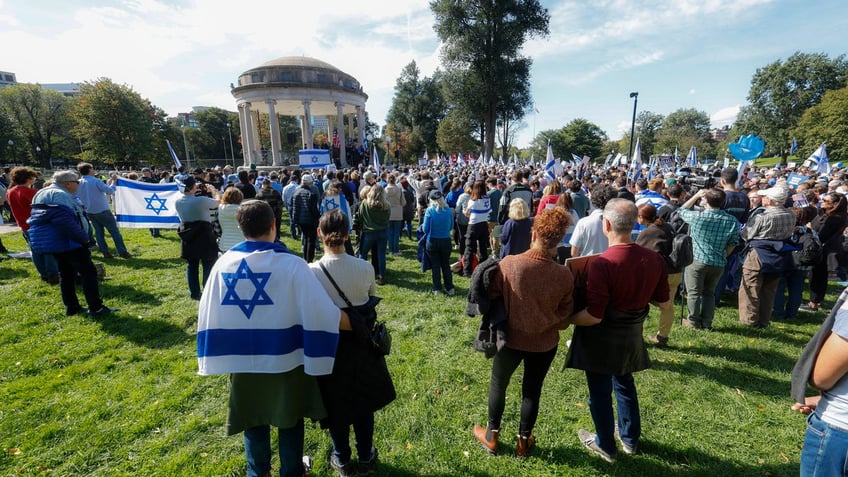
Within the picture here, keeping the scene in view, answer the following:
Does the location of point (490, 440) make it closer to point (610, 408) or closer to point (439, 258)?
point (610, 408)

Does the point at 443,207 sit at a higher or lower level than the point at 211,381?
higher

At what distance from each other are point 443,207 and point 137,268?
706 centimetres

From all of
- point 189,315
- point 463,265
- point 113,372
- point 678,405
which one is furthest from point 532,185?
point 113,372

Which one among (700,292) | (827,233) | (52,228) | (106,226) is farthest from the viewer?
(106,226)

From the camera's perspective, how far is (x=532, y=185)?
360 inches

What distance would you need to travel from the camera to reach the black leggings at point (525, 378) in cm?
280

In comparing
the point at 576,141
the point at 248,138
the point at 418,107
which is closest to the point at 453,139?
the point at 418,107

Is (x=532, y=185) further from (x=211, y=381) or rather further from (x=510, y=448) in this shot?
(x=211, y=381)

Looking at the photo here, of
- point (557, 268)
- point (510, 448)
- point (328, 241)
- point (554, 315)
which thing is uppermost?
point (328, 241)

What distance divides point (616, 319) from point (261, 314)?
2.43m

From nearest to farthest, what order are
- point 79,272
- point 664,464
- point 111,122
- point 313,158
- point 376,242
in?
point 664,464, point 79,272, point 376,242, point 313,158, point 111,122

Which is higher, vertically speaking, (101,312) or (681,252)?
(681,252)

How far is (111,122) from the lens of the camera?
39.3 metres

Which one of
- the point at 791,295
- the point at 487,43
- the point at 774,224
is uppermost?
the point at 487,43
